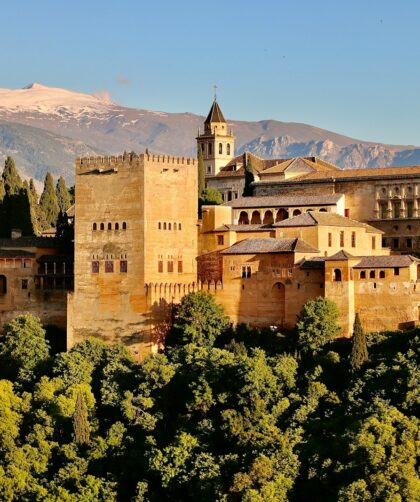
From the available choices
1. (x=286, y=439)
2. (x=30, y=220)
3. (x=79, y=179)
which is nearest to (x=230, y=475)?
(x=286, y=439)

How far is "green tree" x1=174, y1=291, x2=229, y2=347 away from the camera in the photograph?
5709 centimetres

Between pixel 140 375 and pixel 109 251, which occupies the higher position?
pixel 109 251

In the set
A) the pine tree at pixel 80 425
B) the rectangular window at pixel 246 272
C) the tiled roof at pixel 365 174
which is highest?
the tiled roof at pixel 365 174

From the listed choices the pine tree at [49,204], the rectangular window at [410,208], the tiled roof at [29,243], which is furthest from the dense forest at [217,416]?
the pine tree at [49,204]

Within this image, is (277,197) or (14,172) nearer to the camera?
(277,197)

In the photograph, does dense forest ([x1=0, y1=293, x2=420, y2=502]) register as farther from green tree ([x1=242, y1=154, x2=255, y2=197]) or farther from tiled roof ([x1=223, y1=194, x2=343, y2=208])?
green tree ([x1=242, y1=154, x2=255, y2=197])

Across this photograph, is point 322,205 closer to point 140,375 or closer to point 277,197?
point 277,197

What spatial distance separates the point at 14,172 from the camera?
8738 cm

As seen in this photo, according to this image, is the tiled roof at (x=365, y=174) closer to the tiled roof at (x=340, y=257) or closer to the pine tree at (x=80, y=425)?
the tiled roof at (x=340, y=257)

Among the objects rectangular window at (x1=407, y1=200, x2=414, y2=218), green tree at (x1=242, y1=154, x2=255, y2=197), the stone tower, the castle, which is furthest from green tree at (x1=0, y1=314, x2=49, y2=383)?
the stone tower

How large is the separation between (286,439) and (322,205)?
2096 cm

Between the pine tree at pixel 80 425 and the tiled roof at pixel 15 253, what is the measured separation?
13089 millimetres

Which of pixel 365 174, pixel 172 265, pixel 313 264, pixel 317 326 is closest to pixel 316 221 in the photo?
pixel 313 264

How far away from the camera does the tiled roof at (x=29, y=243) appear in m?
63.4
